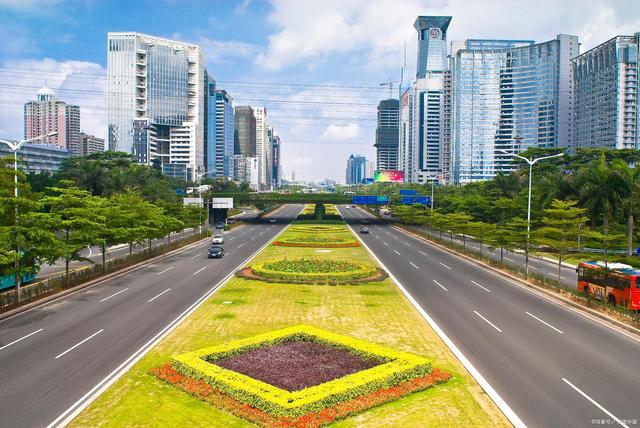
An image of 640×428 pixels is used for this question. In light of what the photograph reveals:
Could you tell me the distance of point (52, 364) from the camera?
1909 cm

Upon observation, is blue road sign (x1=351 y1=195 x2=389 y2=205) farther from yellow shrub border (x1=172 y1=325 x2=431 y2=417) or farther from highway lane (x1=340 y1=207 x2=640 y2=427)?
yellow shrub border (x1=172 y1=325 x2=431 y2=417)

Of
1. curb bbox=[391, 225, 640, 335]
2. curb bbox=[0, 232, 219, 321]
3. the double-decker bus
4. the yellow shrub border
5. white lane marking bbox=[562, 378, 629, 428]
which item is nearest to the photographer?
white lane marking bbox=[562, 378, 629, 428]

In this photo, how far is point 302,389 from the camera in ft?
52.5

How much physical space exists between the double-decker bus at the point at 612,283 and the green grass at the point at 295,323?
12247 millimetres

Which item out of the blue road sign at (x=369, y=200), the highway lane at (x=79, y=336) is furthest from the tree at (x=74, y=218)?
the blue road sign at (x=369, y=200)

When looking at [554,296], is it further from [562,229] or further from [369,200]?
[369,200]

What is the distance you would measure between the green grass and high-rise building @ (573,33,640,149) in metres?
176

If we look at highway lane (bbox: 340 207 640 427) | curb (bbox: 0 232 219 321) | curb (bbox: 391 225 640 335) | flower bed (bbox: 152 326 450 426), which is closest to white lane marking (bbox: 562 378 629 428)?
highway lane (bbox: 340 207 640 427)

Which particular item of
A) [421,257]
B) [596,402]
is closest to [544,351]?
[596,402]

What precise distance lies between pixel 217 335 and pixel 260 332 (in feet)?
6.86

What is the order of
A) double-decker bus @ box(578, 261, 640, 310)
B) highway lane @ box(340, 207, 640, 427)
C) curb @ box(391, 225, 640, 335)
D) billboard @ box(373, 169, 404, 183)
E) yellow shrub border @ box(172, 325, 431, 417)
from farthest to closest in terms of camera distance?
billboard @ box(373, 169, 404, 183) → double-decker bus @ box(578, 261, 640, 310) → curb @ box(391, 225, 640, 335) → highway lane @ box(340, 207, 640, 427) → yellow shrub border @ box(172, 325, 431, 417)

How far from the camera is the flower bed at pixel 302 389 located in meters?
14.4

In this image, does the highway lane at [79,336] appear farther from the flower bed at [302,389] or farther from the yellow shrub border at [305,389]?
the yellow shrub border at [305,389]

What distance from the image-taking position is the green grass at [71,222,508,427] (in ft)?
47.3
